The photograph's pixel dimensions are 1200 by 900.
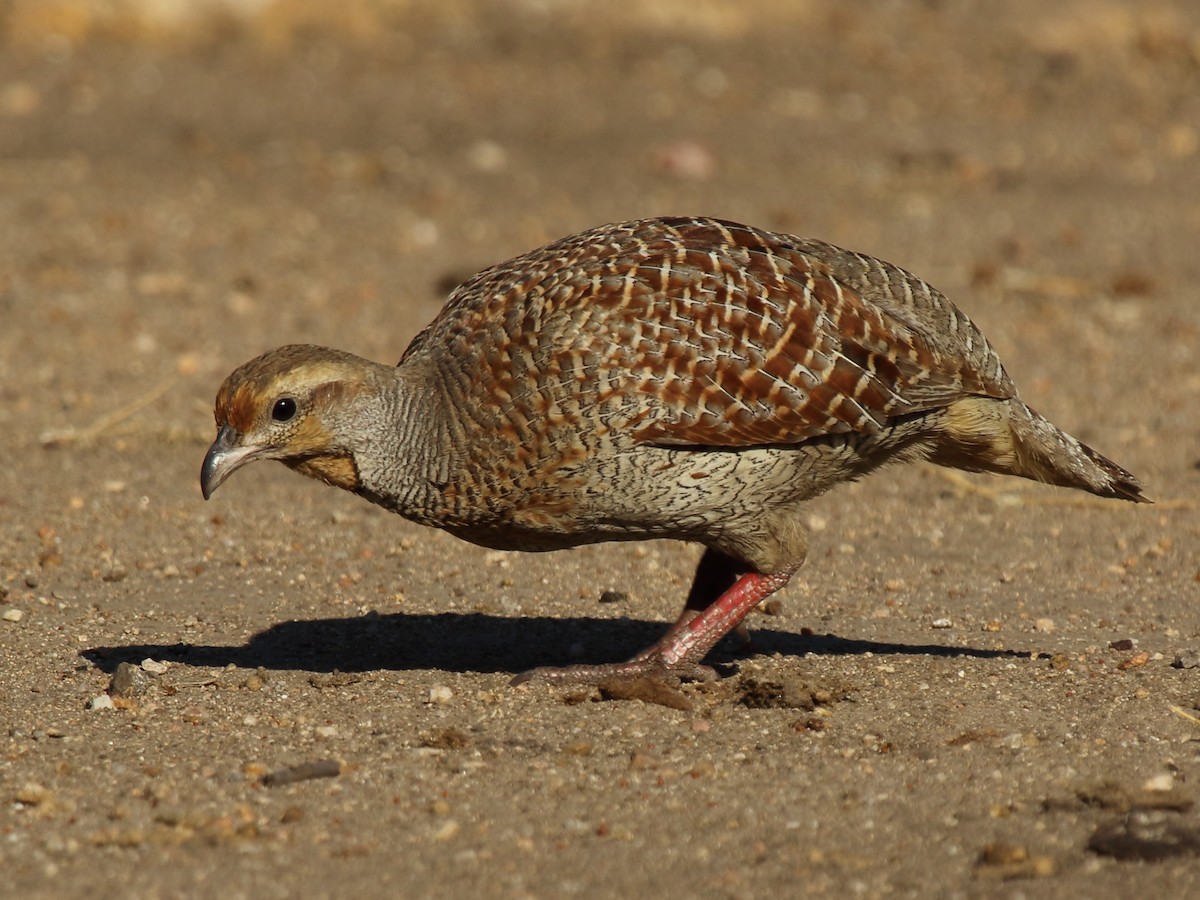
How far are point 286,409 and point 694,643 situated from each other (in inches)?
66.4

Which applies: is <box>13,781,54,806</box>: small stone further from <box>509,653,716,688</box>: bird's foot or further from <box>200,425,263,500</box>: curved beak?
<box>509,653,716,688</box>: bird's foot

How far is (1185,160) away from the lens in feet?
54.4

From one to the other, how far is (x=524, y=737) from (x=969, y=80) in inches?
553

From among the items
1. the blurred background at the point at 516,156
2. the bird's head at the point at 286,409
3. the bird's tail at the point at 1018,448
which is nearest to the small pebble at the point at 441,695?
the bird's head at the point at 286,409

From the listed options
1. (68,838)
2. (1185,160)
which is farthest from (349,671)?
(1185,160)

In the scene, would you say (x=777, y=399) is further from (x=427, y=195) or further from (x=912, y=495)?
(x=427, y=195)

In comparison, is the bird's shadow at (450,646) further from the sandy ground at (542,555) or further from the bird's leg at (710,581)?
the bird's leg at (710,581)

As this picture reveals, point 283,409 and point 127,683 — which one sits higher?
point 283,409

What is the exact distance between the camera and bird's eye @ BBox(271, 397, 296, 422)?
5.85 m

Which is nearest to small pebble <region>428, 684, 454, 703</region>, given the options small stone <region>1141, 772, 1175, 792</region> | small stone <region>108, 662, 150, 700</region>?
small stone <region>108, 662, 150, 700</region>

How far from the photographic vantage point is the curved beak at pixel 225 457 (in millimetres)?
5895

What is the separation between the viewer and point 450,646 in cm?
691

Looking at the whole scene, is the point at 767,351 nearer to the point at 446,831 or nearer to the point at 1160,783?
the point at 1160,783

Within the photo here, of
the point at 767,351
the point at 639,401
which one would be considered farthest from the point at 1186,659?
the point at 639,401
